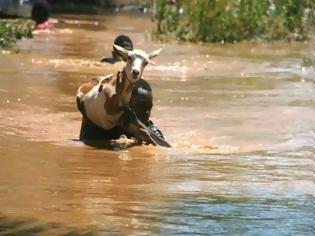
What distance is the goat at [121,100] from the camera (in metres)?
10.7

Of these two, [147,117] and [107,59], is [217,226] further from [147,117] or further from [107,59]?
[107,59]

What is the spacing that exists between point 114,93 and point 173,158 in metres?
1.12

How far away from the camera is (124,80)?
10781mm

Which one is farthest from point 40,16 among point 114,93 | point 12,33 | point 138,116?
point 114,93

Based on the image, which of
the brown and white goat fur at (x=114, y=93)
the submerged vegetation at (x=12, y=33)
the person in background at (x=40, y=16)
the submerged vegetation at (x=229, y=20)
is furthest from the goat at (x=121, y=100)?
the person in background at (x=40, y=16)

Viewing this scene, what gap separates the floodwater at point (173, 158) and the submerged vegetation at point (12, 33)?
1345mm

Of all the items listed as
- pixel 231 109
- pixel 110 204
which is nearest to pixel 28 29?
pixel 231 109

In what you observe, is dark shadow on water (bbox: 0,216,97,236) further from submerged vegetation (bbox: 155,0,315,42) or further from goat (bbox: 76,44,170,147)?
submerged vegetation (bbox: 155,0,315,42)

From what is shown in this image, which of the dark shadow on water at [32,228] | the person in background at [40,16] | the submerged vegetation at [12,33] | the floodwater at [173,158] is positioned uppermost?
the dark shadow on water at [32,228]

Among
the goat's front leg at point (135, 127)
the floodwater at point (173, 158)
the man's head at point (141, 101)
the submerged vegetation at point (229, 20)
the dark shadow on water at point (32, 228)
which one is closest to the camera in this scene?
the dark shadow on water at point (32, 228)

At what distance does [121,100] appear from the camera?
1091 cm

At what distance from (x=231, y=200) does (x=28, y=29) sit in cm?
1709

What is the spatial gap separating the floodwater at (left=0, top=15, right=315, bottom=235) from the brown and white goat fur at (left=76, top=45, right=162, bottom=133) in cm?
41

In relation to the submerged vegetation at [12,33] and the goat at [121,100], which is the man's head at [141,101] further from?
the submerged vegetation at [12,33]
